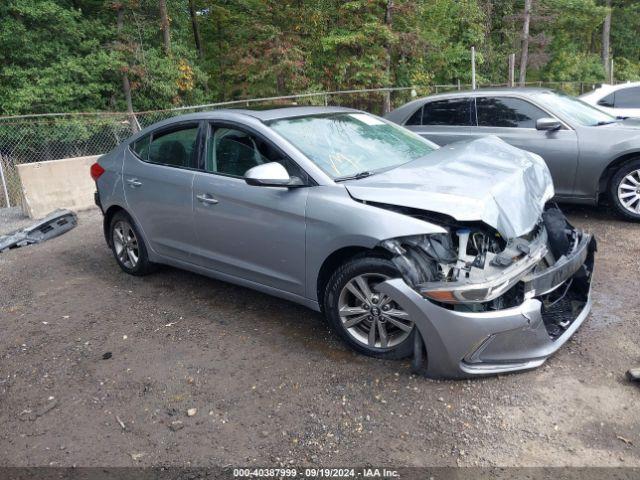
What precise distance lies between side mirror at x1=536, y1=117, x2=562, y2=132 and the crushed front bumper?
3429 millimetres

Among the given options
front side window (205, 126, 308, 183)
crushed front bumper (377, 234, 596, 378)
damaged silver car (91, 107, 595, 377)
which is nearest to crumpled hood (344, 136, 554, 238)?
damaged silver car (91, 107, 595, 377)

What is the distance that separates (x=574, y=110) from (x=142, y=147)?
5.15 metres

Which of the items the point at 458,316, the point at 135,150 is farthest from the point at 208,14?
the point at 458,316

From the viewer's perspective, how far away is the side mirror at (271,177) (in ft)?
12.4

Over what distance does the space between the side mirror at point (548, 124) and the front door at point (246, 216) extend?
12.4 feet

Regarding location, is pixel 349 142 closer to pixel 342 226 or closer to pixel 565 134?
pixel 342 226

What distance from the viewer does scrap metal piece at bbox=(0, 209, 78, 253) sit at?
741 centimetres

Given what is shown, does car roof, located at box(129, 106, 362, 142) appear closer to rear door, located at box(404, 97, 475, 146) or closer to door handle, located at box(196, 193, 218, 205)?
door handle, located at box(196, 193, 218, 205)

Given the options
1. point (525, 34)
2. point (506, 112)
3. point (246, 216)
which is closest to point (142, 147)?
point (246, 216)

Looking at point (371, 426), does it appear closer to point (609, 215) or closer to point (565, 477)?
point (565, 477)

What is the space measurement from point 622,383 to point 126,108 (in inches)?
765

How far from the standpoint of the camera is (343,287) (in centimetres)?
365

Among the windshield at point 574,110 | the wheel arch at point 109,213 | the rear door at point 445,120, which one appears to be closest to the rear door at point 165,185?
the wheel arch at point 109,213

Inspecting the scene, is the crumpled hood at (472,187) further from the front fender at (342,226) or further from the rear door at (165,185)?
the rear door at (165,185)
